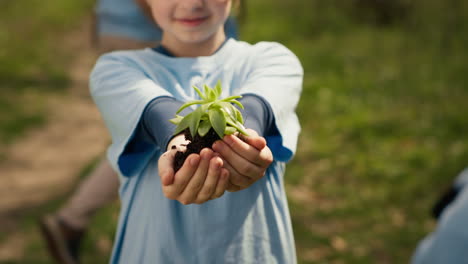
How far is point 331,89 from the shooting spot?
5.82 meters

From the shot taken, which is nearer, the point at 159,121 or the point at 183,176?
the point at 183,176

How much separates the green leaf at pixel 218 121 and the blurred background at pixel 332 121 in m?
2.45

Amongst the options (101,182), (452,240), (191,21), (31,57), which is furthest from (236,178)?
(31,57)

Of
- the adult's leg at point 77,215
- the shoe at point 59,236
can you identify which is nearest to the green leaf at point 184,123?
the adult's leg at point 77,215

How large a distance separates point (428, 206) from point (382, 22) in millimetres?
4610

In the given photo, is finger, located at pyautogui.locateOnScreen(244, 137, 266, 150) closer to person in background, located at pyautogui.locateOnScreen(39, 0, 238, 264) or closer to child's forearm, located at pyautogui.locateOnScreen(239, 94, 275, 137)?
child's forearm, located at pyautogui.locateOnScreen(239, 94, 275, 137)

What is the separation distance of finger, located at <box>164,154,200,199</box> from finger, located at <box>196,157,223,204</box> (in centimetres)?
4

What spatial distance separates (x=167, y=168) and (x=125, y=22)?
2.48 metres

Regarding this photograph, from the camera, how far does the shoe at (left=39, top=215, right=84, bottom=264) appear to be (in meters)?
3.24

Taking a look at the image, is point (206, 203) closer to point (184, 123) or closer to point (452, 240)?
point (184, 123)

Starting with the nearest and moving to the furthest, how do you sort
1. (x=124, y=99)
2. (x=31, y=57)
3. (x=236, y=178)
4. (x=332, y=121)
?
(x=236, y=178) → (x=124, y=99) → (x=332, y=121) → (x=31, y=57)

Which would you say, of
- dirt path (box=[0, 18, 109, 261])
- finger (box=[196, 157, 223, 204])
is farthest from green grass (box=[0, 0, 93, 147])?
finger (box=[196, 157, 223, 204])

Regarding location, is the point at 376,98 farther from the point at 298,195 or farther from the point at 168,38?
the point at 168,38

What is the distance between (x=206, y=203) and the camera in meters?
1.66
